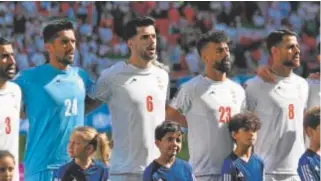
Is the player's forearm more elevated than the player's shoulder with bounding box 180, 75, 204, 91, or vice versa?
the player's shoulder with bounding box 180, 75, 204, 91

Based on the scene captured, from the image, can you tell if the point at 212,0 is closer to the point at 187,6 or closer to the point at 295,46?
the point at 187,6

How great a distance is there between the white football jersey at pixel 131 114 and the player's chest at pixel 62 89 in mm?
196

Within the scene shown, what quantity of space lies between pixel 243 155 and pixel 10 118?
2067mm

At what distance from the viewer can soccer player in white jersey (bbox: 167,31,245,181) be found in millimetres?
10383

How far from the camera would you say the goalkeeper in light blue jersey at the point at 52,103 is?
1012 centimetres

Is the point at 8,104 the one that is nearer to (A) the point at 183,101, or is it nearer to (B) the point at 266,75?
(A) the point at 183,101

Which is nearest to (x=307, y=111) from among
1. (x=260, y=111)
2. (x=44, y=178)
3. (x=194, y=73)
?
(x=260, y=111)

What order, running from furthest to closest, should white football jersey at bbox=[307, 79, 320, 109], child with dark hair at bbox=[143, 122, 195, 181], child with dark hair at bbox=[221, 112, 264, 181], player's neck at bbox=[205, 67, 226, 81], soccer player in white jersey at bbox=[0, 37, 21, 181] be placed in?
white football jersey at bbox=[307, 79, 320, 109] → player's neck at bbox=[205, 67, 226, 81] → child with dark hair at bbox=[221, 112, 264, 181] → soccer player in white jersey at bbox=[0, 37, 21, 181] → child with dark hair at bbox=[143, 122, 195, 181]

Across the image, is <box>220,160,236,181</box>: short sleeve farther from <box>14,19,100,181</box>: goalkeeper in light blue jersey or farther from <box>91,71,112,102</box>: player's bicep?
<box>14,19,100,181</box>: goalkeeper in light blue jersey

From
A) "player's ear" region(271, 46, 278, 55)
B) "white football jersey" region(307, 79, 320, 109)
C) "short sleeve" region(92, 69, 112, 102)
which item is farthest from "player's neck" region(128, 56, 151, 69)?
"white football jersey" region(307, 79, 320, 109)

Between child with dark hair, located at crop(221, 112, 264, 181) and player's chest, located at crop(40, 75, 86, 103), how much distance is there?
136 centimetres

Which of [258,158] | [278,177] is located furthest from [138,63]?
[278,177]

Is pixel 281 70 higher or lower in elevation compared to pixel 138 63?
lower

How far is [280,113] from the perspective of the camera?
1075cm
